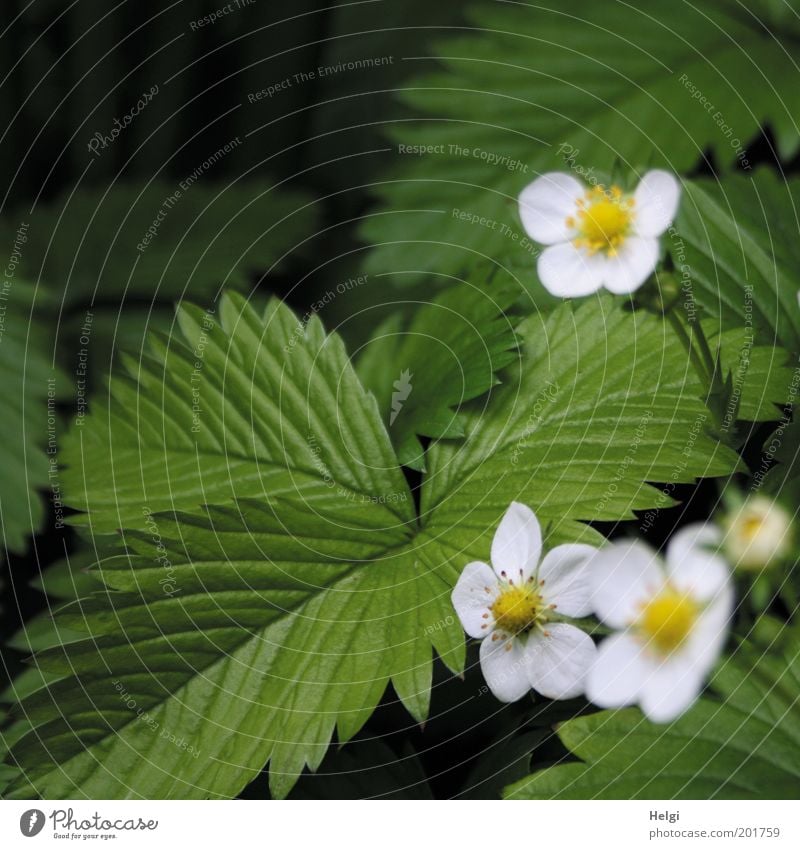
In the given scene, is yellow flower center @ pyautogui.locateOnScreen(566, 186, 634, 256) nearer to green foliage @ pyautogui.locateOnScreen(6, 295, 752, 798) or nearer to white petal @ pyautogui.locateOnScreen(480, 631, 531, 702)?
green foliage @ pyautogui.locateOnScreen(6, 295, 752, 798)

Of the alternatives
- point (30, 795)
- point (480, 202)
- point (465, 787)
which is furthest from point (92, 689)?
point (480, 202)

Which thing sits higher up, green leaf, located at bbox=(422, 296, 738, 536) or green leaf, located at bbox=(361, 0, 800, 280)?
green leaf, located at bbox=(361, 0, 800, 280)

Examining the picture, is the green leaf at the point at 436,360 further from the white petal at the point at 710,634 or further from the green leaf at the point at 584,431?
the white petal at the point at 710,634

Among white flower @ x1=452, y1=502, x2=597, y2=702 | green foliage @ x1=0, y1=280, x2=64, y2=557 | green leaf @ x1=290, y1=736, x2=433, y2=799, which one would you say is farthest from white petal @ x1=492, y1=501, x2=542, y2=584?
green foliage @ x1=0, y1=280, x2=64, y2=557

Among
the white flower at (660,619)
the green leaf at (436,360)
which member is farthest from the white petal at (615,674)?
the green leaf at (436,360)
